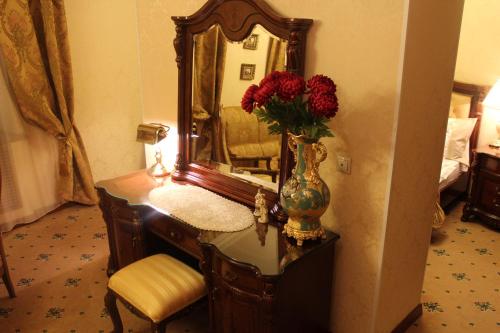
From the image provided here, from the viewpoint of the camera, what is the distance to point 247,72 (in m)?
2.18

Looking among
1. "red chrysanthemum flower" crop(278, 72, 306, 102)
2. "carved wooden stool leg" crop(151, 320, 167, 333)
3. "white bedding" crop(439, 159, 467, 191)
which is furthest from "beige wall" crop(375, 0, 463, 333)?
"white bedding" crop(439, 159, 467, 191)

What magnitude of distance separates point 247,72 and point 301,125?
595mm

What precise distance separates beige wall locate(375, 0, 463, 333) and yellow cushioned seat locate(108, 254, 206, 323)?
0.92m

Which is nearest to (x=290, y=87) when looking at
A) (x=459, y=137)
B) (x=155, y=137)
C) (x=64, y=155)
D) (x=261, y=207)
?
(x=261, y=207)

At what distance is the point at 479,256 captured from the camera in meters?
3.20

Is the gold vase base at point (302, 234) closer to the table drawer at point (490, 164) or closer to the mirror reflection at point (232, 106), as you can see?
the mirror reflection at point (232, 106)

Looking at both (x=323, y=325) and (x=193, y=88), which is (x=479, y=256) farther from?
(x=193, y=88)

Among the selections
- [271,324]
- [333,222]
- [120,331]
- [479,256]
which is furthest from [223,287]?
[479,256]

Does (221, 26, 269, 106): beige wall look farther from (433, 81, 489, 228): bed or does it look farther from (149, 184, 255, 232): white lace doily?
(433, 81, 489, 228): bed

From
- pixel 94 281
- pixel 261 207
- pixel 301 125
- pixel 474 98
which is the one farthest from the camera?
pixel 474 98

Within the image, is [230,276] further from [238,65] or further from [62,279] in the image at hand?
[62,279]

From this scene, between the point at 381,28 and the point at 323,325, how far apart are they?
4.86 feet

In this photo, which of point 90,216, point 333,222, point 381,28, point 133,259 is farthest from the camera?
point 90,216

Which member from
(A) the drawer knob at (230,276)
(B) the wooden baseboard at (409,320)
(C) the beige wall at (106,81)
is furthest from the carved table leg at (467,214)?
(C) the beige wall at (106,81)
